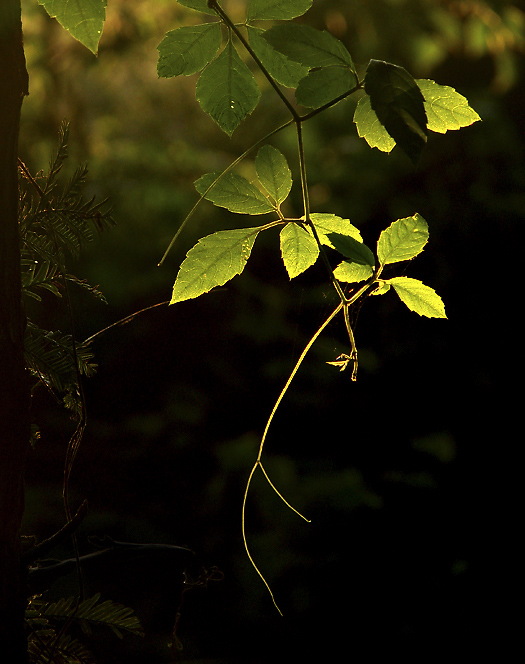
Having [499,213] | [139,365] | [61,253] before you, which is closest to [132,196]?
[139,365]

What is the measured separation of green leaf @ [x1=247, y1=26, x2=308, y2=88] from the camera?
0.37 m

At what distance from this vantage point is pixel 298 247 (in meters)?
0.42

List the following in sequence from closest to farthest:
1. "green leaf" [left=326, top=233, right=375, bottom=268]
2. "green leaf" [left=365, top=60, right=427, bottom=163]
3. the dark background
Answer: "green leaf" [left=365, top=60, right=427, bottom=163] < "green leaf" [left=326, top=233, right=375, bottom=268] < the dark background

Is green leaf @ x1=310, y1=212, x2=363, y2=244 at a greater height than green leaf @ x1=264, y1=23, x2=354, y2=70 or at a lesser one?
lesser

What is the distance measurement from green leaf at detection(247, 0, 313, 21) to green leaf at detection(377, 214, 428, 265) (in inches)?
6.1

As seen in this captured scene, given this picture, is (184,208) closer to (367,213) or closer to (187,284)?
(367,213)

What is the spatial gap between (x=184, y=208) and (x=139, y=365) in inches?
31.9

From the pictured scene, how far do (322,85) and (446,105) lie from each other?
0.08 metres

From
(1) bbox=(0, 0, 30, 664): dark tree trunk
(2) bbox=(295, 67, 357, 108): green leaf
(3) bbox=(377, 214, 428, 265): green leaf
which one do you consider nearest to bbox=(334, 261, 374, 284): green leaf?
(3) bbox=(377, 214, 428, 265): green leaf

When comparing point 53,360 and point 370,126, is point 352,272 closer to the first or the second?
point 370,126

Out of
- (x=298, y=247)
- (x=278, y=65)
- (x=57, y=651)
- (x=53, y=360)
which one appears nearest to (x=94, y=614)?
(x=57, y=651)

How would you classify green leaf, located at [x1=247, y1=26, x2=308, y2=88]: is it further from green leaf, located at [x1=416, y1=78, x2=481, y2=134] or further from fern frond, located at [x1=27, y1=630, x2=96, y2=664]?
fern frond, located at [x1=27, y1=630, x2=96, y2=664]

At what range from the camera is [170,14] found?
3.48 m

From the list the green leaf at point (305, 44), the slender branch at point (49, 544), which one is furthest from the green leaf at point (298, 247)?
the slender branch at point (49, 544)
